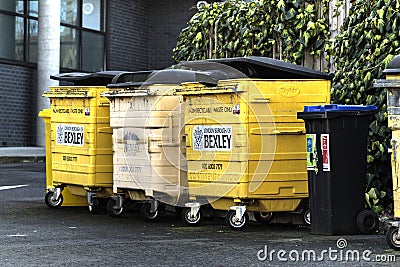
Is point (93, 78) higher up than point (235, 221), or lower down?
higher up

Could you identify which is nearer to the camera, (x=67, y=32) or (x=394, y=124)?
(x=394, y=124)

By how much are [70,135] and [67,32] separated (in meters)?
13.9

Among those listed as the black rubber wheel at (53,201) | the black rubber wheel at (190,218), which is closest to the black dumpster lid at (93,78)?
the black rubber wheel at (53,201)

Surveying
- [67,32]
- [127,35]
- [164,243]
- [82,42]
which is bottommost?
[164,243]

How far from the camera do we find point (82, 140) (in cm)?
1114

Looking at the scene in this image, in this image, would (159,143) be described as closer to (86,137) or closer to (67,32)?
(86,137)

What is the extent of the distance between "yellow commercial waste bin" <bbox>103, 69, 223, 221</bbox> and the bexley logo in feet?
7.23

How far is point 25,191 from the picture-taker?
13656 millimetres

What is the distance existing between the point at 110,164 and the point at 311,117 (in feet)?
9.70

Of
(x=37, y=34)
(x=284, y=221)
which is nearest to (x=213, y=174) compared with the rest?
(x=284, y=221)

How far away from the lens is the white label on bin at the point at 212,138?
9.40 m

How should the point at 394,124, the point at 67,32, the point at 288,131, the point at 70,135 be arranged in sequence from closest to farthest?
1. the point at 394,124
2. the point at 288,131
3. the point at 70,135
4. the point at 67,32

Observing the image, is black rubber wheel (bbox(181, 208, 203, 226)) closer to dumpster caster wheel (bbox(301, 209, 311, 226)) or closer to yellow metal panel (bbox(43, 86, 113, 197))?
dumpster caster wheel (bbox(301, 209, 311, 226))

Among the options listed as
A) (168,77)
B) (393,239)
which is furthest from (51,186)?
(393,239)
